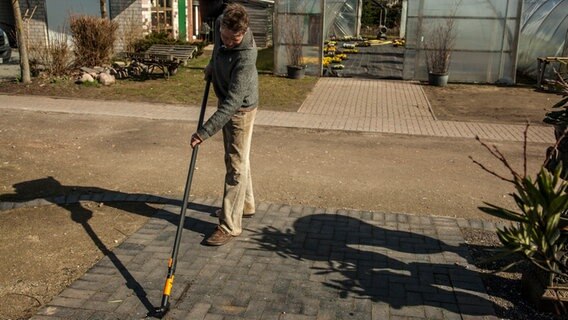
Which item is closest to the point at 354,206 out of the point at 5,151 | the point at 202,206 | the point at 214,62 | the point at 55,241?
the point at 202,206

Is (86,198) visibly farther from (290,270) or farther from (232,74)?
(290,270)

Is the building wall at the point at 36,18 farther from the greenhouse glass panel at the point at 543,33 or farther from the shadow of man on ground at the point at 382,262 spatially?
the shadow of man on ground at the point at 382,262

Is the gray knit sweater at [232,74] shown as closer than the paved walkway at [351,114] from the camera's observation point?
Yes

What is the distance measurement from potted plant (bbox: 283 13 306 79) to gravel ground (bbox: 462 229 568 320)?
11.9 m

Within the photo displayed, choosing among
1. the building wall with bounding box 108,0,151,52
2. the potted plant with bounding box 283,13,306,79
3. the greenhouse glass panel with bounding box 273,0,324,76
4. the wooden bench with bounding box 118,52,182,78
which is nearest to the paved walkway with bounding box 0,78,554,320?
the wooden bench with bounding box 118,52,182,78

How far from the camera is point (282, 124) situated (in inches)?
402

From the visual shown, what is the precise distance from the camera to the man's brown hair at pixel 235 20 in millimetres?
4449

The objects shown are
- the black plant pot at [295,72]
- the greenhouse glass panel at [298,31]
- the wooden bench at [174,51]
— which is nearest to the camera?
the wooden bench at [174,51]

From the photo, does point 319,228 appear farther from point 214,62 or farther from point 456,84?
point 456,84

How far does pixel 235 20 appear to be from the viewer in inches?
175

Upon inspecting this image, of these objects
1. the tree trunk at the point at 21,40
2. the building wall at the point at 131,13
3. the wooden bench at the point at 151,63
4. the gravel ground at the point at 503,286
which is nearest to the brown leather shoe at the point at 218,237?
the gravel ground at the point at 503,286

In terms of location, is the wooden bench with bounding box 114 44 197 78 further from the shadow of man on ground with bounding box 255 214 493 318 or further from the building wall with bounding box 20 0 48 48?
the shadow of man on ground with bounding box 255 214 493 318

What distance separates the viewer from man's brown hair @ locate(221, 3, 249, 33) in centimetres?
445

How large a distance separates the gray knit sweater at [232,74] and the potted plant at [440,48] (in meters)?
11.8
